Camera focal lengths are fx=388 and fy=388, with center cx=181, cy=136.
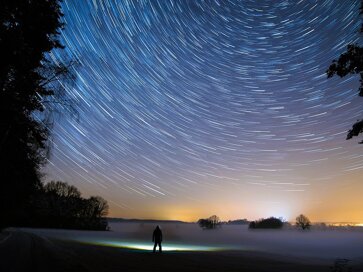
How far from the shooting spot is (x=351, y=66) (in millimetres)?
15180

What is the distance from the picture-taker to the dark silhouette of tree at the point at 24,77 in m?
12.3

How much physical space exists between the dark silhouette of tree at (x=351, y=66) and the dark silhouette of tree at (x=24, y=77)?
10.5 metres

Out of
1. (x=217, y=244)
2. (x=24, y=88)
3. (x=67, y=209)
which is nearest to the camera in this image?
(x=24, y=88)

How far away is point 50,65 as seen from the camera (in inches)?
572

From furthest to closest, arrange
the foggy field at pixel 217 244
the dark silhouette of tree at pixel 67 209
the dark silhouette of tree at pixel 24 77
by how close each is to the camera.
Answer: the dark silhouette of tree at pixel 67 209 → the foggy field at pixel 217 244 → the dark silhouette of tree at pixel 24 77

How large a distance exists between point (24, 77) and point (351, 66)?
40.9 ft

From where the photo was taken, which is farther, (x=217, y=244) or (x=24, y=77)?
(x=217, y=244)

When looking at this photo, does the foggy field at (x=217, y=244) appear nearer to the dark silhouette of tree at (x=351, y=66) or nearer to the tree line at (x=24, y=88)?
the tree line at (x=24, y=88)

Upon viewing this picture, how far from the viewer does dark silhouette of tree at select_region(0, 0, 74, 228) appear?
1232 centimetres

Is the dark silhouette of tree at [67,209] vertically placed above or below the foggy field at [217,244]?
above

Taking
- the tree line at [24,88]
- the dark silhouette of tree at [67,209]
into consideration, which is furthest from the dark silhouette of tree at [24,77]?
the dark silhouette of tree at [67,209]

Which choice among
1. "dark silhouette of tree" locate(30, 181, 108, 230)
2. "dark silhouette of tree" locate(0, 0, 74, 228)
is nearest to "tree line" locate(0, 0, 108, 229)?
"dark silhouette of tree" locate(0, 0, 74, 228)

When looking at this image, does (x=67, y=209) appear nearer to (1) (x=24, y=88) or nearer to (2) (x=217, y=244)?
(2) (x=217, y=244)

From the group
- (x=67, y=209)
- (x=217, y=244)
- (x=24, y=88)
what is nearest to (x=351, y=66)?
(x=24, y=88)
